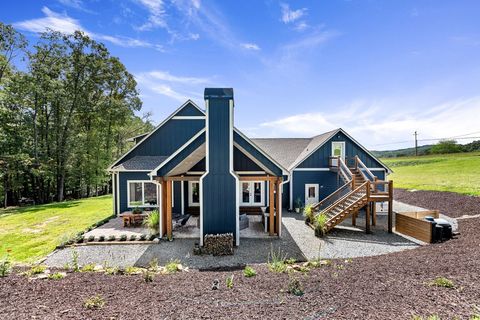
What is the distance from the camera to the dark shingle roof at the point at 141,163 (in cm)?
1343

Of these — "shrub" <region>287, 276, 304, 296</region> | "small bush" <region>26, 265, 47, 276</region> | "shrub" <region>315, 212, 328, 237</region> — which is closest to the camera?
"shrub" <region>287, 276, 304, 296</region>

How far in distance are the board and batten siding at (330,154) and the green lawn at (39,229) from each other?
13839mm

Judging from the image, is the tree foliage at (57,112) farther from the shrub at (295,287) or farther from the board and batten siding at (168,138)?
the shrub at (295,287)


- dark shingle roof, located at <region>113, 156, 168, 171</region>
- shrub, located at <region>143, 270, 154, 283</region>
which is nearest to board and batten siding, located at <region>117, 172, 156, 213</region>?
dark shingle roof, located at <region>113, 156, 168, 171</region>

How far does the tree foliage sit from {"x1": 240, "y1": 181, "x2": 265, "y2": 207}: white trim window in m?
18.6

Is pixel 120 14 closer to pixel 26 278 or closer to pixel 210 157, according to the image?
pixel 210 157

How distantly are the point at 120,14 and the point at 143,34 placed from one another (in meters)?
1.72

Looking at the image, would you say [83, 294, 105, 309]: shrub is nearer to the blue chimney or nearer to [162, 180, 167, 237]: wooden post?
the blue chimney

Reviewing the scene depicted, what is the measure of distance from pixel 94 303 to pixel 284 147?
17.5 metres

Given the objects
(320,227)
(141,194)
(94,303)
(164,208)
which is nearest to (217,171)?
(164,208)

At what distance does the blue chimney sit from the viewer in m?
8.84

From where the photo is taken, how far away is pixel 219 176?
8898mm

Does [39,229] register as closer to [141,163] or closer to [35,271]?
[141,163]

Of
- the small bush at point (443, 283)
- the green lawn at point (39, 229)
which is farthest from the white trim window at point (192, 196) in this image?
the small bush at point (443, 283)
